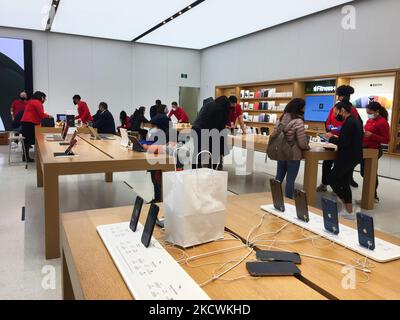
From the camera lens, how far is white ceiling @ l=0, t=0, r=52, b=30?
795 centimetres

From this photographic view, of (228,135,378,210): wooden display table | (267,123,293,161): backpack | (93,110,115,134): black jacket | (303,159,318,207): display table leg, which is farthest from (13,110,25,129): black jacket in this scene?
(303,159,318,207): display table leg

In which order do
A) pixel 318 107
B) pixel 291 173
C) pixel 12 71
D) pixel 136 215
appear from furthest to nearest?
pixel 12 71, pixel 318 107, pixel 291 173, pixel 136 215

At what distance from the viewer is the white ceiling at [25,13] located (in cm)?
795

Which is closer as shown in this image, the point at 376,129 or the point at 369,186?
the point at 369,186

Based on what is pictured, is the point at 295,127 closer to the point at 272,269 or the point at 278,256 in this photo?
the point at 278,256

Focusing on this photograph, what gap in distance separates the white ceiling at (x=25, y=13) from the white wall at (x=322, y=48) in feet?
18.5

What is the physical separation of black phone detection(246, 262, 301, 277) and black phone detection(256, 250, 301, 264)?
34 millimetres

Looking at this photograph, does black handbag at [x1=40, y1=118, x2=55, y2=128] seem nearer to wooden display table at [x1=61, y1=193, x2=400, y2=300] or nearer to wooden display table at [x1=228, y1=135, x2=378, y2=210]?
wooden display table at [x1=228, y1=135, x2=378, y2=210]

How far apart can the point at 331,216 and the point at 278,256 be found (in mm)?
386

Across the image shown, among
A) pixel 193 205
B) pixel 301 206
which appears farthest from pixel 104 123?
pixel 193 205

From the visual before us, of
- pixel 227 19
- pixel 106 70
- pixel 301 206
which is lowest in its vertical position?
pixel 301 206

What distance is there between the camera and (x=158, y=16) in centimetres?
896

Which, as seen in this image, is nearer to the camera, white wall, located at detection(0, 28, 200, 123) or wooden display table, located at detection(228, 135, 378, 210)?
wooden display table, located at detection(228, 135, 378, 210)

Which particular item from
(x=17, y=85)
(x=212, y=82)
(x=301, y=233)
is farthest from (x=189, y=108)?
(x=301, y=233)
